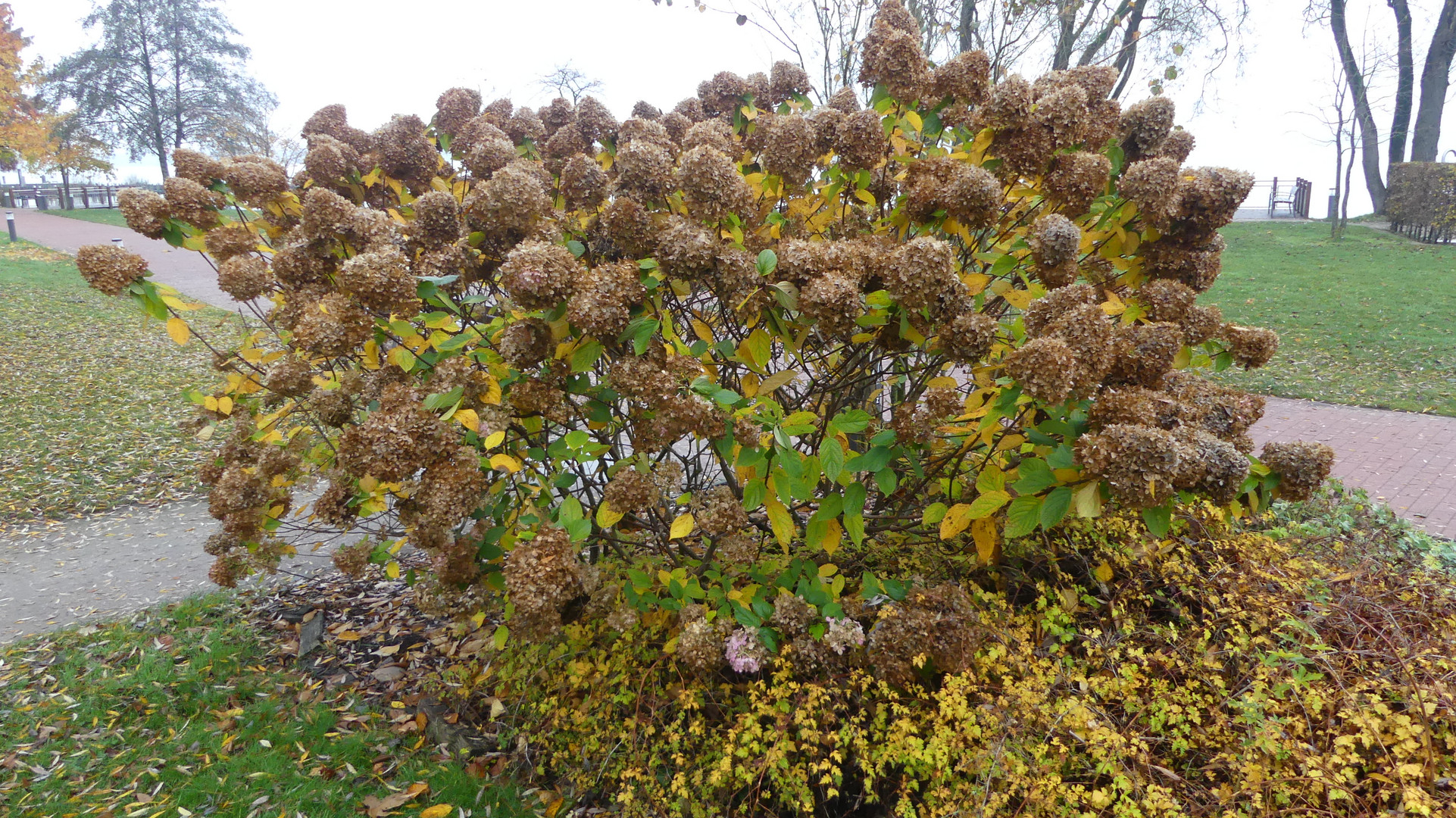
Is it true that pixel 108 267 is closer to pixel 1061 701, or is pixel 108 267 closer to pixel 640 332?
pixel 640 332

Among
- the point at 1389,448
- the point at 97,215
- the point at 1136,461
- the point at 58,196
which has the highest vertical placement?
the point at 58,196

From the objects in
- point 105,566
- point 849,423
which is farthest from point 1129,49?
point 105,566

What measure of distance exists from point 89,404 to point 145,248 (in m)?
13.3

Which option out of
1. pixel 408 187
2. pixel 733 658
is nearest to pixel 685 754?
pixel 733 658

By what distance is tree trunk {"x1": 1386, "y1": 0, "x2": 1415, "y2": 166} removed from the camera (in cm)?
1900

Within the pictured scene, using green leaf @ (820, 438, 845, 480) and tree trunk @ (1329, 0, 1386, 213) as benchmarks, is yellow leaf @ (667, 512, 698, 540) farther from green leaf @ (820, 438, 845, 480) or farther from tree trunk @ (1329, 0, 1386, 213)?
tree trunk @ (1329, 0, 1386, 213)

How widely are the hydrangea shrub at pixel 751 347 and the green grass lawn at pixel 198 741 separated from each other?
684 millimetres

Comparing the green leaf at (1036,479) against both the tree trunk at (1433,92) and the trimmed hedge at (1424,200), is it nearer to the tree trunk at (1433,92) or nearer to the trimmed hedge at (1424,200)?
the trimmed hedge at (1424,200)

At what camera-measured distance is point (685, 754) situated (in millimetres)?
2867

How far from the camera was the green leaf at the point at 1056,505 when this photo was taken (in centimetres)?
198

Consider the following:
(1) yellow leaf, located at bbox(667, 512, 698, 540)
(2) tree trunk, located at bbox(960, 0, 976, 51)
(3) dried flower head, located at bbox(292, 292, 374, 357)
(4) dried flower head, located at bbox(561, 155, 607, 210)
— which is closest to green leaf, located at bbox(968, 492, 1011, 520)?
(1) yellow leaf, located at bbox(667, 512, 698, 540)

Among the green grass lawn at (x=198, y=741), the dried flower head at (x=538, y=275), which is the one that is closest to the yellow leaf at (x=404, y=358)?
the dried flower head at (x=538, y=275)

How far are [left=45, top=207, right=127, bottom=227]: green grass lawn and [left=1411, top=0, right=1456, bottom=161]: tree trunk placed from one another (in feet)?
122

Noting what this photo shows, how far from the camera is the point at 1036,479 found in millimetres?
2051
